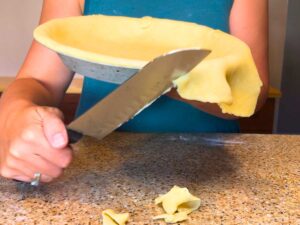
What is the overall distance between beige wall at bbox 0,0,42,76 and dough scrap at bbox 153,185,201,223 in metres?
1.33

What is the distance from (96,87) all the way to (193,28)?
0.28m

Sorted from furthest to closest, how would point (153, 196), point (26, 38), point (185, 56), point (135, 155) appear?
point (26, 38) < point (135, 155) < point (153, 196) < point (185, 56)

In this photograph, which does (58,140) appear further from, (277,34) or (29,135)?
(277,34)

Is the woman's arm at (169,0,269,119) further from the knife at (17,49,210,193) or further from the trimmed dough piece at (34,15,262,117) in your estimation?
the knife at (17,49,210,193)

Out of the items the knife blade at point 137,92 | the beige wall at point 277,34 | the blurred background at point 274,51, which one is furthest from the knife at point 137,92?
the beige wall at point 277,34

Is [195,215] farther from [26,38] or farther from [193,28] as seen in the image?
[26,38]

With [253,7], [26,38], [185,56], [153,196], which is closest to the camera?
[185,56]

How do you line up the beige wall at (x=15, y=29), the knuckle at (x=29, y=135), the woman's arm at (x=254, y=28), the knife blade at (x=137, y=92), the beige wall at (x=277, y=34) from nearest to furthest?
1. the knife blade at (x=137, y=92)
2. the knuckle at (x=29, y=135)
3. the woman's arm at (x=254, y=28)
4. the beige wall at (x=15, y=29)
5. the beige wall at (x=277, y=34)

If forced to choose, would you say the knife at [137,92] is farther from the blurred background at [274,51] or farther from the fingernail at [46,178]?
the blurred background at [274,51]

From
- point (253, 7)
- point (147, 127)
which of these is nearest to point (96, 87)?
point (147, 127)

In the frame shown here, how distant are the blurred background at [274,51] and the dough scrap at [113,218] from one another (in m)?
1.25

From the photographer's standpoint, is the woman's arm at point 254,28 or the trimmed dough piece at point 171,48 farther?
the woman's arm at point 254,28

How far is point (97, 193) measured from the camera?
0.51 m

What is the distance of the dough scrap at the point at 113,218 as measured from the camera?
1.48ft
